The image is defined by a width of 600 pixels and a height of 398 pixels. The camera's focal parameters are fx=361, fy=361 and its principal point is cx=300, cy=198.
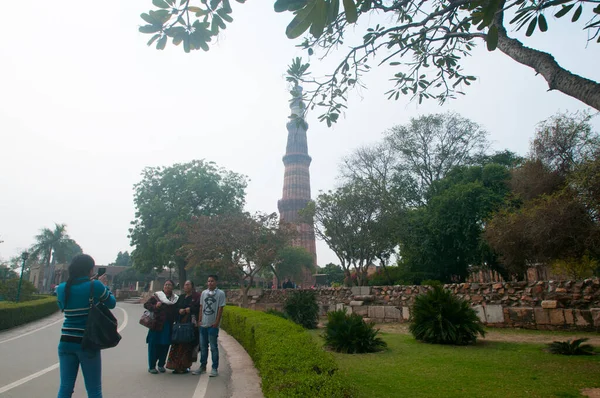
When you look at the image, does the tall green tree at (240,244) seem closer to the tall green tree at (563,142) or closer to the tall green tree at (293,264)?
the tall green tree at (563,142)

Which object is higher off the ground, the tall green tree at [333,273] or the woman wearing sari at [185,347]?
the tall green tree at [333,273]

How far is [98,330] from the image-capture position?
135 inches

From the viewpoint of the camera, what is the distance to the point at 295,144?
235ft

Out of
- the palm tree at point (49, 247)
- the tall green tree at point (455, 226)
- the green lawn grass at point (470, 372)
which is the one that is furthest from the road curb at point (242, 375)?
the palm tree at point (49, 247)

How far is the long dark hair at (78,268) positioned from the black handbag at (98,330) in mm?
182

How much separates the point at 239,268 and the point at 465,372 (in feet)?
53.5

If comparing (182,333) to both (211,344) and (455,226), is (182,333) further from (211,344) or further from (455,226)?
(455,226)

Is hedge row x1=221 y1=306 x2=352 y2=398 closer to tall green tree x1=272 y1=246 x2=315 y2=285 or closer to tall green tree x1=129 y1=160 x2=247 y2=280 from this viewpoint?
tall green tree x1=129 y1=160 x2=247 y2=280

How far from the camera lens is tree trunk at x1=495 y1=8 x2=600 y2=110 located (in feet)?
11.9

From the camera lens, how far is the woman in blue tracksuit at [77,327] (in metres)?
3.34

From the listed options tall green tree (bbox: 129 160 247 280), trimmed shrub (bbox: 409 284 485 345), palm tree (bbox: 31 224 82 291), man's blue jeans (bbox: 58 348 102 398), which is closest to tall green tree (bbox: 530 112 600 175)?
trimmed shrub (bbox: 409 284 485 345)

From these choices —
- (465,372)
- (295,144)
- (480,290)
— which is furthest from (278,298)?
(295,144)

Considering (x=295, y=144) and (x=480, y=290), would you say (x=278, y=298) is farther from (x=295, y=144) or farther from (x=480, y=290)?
(x=295, y=144)

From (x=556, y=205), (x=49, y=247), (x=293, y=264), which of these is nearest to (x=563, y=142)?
(x=556, y=205)
